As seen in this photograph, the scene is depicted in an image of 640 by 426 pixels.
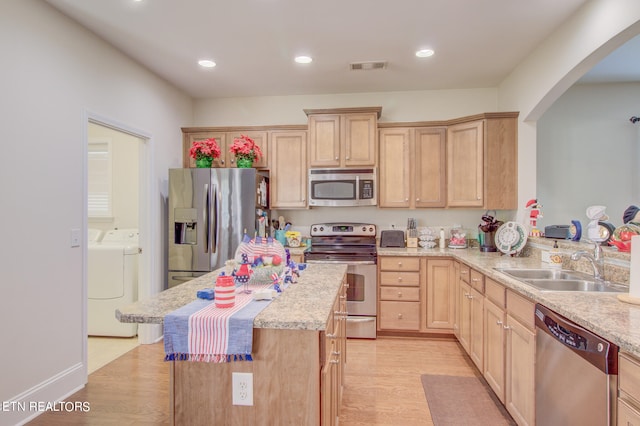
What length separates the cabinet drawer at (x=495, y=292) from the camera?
222 cm

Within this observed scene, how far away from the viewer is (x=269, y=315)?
53.1 inches

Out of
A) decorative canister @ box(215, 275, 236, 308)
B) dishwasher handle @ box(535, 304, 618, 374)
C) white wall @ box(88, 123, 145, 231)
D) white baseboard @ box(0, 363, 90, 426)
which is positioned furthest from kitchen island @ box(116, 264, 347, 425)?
white wall @ box(88, 123, 145, 231)

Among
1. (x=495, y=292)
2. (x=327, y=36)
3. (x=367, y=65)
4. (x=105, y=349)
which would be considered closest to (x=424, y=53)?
(x=367, y=65)

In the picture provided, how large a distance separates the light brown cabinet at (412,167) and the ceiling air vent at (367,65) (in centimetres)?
71

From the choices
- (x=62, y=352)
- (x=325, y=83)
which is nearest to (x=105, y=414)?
(x=62, y=352)

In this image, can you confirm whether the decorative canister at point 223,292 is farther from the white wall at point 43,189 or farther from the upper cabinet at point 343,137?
the upper cabinet at point 343,137

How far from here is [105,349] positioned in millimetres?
3359

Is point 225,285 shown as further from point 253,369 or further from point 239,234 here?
point 239,234

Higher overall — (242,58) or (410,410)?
(242,58)

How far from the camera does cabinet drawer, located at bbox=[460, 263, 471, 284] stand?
118 inches

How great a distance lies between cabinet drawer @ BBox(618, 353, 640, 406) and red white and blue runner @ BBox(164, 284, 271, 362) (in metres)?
1.29

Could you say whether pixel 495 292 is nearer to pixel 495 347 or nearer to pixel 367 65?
pixel 495 347

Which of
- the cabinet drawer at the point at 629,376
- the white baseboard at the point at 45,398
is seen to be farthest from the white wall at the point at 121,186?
the cabinet drawer at the point at 629,376

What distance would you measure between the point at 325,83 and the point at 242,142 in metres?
1.15
